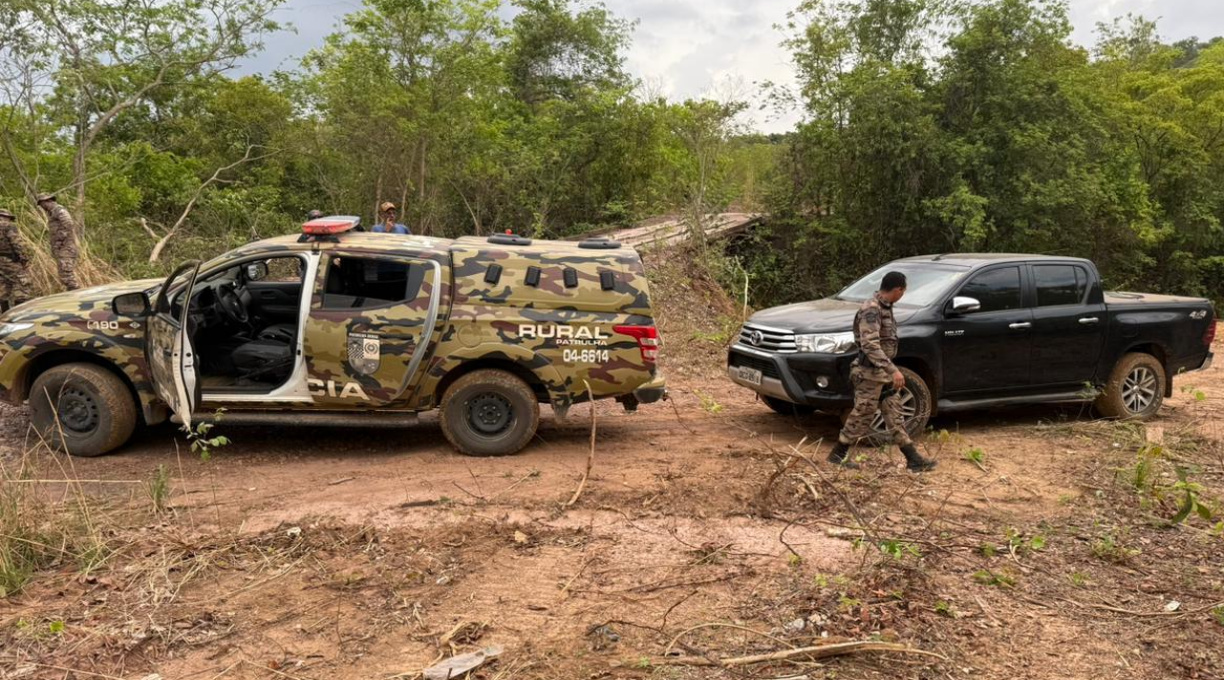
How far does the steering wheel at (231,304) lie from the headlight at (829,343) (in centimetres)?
502

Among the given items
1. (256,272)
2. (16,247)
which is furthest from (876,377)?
(16,247)

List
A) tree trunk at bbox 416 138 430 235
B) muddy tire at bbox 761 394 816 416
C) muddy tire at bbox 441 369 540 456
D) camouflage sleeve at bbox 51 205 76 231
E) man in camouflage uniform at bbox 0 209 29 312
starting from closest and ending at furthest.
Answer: muddy tire at bbox 441 369 540 456 < muddy tire at bbox 761 394 816 416 < man in camouflage uniform at bbox 0 209 29 312 < camouflage sleeve at bbox 51 205 76 231 < tree trunk at bbox 416 138 430 235

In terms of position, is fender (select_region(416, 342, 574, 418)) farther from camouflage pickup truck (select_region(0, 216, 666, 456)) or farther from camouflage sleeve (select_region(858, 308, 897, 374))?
camouflage sleeve (select_region(858, 308, 897, 374))

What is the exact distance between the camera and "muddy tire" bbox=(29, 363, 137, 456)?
640 centimetres

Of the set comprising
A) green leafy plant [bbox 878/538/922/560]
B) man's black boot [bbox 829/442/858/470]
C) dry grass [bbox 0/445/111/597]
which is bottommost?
green leafy plant [bbox 878/538/922/560]

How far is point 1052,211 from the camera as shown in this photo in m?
16.3

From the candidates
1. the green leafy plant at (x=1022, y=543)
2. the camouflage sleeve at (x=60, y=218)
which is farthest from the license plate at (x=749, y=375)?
the camouflage sleeve at (x=60, y=218)

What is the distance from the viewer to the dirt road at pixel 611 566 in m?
3.72

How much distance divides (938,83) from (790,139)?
3.11m

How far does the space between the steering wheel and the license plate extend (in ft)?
15.1

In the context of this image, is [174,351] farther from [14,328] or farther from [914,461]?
[914,461]

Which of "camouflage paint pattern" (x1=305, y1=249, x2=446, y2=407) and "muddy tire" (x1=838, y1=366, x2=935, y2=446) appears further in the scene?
"muddy tire" (x1=838, y1=366, x2=935, y2=446)

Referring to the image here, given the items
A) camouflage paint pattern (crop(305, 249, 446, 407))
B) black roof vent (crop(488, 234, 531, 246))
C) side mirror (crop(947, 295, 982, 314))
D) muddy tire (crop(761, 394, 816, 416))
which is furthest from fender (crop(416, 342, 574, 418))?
side mirror (crop(947, 295, 982, 314))

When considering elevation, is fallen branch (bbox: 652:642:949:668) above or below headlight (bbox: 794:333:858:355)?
below
